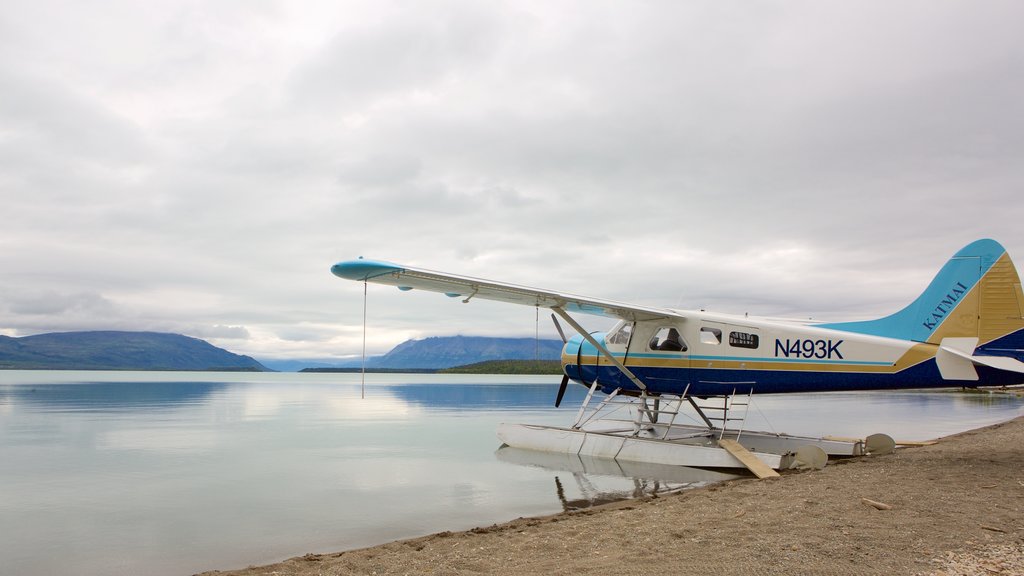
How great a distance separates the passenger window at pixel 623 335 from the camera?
12.5 meters

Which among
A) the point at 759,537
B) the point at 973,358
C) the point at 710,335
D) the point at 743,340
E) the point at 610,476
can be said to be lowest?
the point at 610,476

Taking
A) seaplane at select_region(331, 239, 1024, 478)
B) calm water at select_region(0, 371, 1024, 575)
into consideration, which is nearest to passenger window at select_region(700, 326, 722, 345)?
seaplane at select_region(331, 239, 1024, 478)

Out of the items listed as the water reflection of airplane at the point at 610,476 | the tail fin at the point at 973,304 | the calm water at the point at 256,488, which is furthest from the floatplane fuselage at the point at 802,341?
the calm water at the point at 256,488

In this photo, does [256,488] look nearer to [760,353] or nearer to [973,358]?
[760,353]

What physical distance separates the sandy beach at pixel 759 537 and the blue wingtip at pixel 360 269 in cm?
445

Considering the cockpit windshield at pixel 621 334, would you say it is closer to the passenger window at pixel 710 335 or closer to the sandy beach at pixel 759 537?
the passenger window at pixel 710 335

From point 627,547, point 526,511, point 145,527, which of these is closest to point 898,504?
point 627,547

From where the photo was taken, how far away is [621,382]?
12.5 meters

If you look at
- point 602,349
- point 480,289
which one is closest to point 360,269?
point 480,289

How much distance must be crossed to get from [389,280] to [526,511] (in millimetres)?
4291

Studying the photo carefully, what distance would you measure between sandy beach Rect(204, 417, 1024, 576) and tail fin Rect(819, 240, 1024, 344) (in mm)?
2201

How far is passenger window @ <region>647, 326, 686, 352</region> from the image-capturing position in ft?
38.2

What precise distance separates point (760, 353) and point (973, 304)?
3.06m

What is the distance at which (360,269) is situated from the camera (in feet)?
31.3
